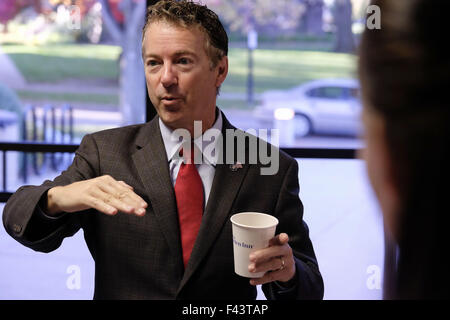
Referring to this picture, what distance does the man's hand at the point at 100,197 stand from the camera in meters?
1.26

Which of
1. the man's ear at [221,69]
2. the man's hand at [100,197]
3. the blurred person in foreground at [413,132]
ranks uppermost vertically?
the man's ear at [221,69]

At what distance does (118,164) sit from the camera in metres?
1.67

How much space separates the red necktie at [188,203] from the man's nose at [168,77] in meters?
0.25

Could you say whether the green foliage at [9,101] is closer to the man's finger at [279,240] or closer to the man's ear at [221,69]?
the man's ear at [221,69]

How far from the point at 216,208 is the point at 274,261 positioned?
1.07 ft

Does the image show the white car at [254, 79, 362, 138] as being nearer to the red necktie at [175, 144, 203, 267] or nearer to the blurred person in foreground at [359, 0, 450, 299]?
the red necktie at [175, 144, 203, 267]

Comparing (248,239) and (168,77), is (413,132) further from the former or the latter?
(168,77)

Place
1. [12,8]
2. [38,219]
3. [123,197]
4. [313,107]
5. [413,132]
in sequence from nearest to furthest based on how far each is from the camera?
1. [413,132]
2. [123,197]
3. [38,219]
4. [313,107]
5. [12,8]

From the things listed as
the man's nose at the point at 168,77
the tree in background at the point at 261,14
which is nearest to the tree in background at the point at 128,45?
the tree in background at the point at 261,14

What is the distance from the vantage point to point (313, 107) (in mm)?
4305

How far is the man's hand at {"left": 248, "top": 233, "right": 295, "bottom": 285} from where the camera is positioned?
1290mm

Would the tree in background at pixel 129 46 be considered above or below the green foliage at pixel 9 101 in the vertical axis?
above

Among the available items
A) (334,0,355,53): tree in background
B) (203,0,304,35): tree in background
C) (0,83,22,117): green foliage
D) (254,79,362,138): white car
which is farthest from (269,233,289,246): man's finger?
(0,83,22,117): green foliage

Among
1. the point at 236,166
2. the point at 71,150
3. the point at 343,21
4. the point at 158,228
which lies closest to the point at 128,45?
the point at 71,150
